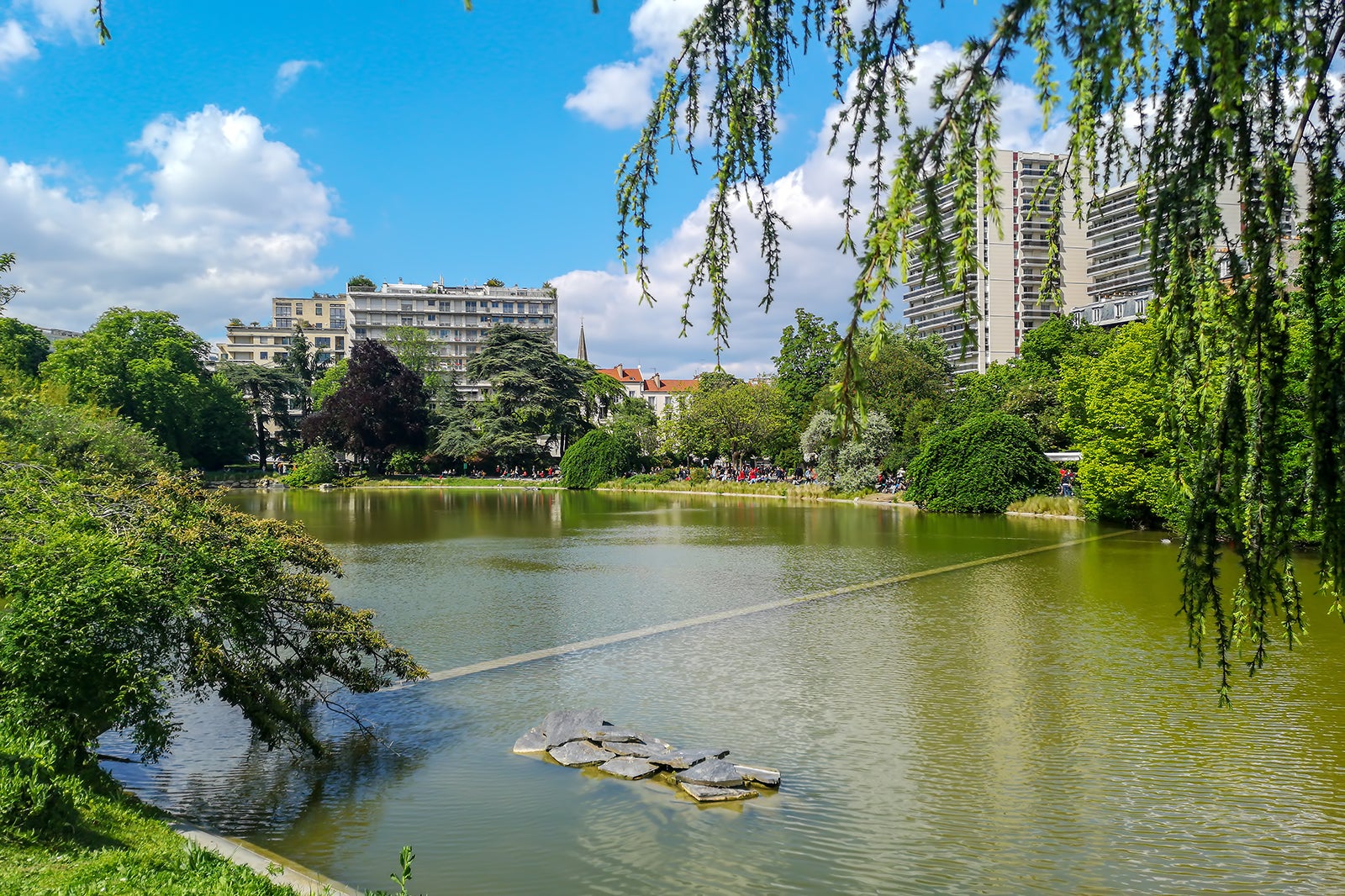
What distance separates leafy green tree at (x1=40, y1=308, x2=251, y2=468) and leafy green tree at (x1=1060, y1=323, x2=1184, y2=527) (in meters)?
46.0

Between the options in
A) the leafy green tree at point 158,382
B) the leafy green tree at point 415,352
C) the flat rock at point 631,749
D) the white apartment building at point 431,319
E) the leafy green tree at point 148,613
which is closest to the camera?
the leafy green tree at point 148,613

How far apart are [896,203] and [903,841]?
232 inches

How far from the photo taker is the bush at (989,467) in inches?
1458

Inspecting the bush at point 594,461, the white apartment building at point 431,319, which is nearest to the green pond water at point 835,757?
the bush at point 594,461

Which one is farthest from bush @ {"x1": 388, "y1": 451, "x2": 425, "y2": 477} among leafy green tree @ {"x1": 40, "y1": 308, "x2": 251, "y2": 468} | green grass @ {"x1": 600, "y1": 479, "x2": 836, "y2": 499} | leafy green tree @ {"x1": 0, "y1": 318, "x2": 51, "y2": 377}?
leafy green tree @ {"x1": 0, "y1": 318, "x2": 51, "y2": 377}

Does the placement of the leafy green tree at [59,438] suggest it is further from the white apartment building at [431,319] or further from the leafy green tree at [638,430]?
the white apartment building at [431,319]

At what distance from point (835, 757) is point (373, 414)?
2526 inches

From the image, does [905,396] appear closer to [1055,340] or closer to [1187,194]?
[1055,340]

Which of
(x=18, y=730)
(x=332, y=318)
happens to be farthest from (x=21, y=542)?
(x=332, y=318)

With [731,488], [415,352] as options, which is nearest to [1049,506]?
[731,488]

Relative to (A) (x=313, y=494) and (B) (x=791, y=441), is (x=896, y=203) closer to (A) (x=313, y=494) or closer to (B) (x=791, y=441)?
(B) (x=791, y=441)

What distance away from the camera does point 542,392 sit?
66125mm

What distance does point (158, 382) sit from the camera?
55.7m

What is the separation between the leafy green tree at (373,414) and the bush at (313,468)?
88.7 inches
